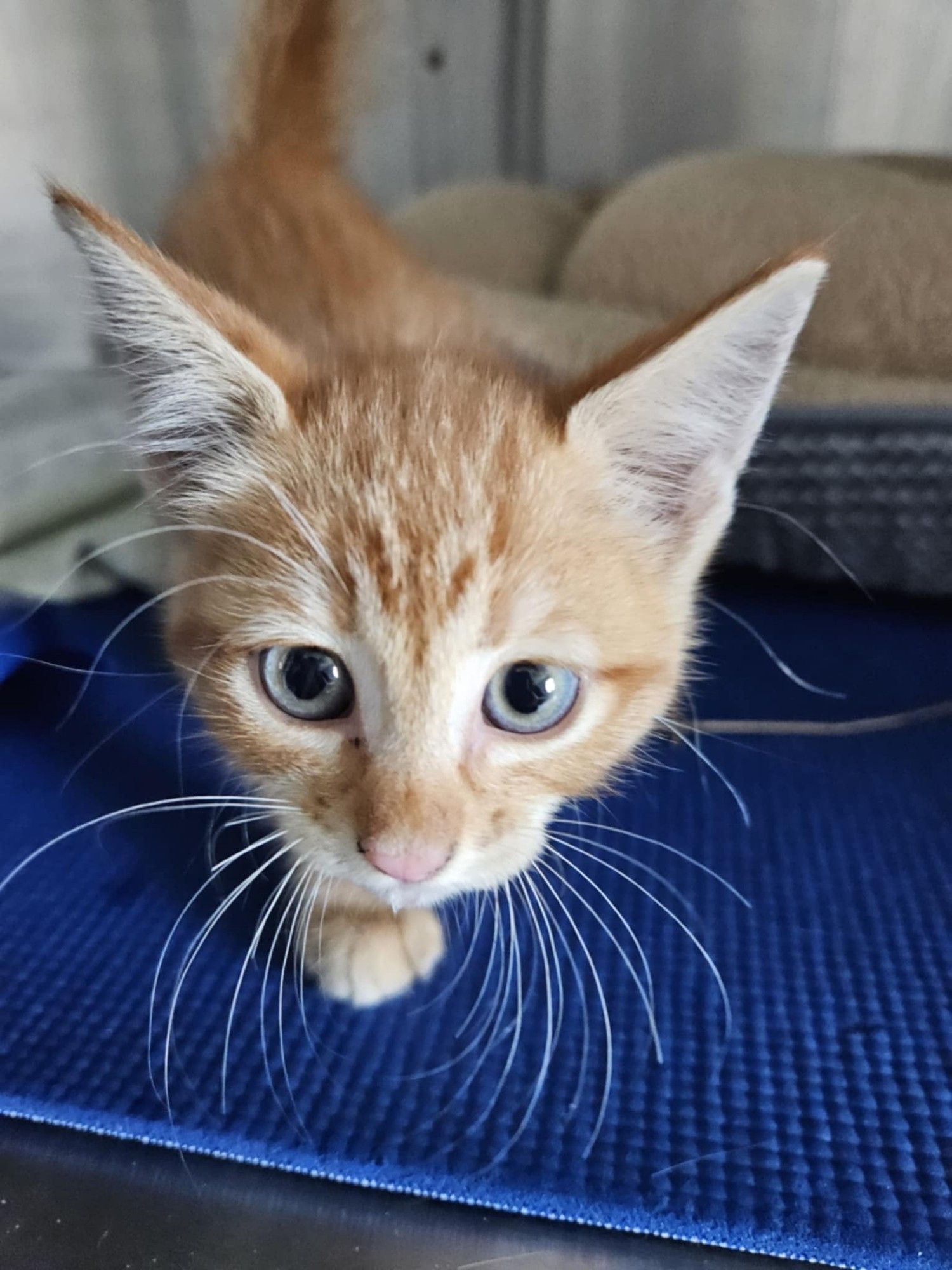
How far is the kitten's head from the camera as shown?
2.49 ft

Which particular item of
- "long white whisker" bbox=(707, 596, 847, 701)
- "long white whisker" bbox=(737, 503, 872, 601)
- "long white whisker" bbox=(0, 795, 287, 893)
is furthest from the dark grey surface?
"long white whisker" bbox=(737, 503, 872, 601)

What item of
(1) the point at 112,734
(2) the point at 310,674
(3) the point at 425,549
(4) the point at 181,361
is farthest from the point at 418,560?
(1) the point at 112,734

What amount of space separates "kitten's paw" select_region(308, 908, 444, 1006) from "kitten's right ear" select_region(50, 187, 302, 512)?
1.40 ft

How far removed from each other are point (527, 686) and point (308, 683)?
0.58ft

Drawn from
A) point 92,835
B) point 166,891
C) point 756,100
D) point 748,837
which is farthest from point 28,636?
point 756,100

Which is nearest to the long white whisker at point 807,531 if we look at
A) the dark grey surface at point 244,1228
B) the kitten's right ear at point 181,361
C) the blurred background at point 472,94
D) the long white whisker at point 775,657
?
the long white whisker at point 775,657

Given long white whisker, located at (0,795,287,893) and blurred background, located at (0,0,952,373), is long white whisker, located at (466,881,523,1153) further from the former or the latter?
blurred background, located at (0,0,952,373)

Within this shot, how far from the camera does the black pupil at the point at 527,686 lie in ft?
2.64

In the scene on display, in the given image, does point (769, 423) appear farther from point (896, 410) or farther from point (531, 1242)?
point (531, 1242)

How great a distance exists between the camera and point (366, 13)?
166cm

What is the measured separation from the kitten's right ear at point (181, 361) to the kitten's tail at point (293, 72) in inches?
34.2

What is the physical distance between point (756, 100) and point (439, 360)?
193 centimetres

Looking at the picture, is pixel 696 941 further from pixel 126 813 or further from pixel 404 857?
pixel 126 813

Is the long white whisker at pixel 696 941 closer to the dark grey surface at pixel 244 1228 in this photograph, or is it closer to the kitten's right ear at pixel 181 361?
the dark grey surface at pixel 244 1228
